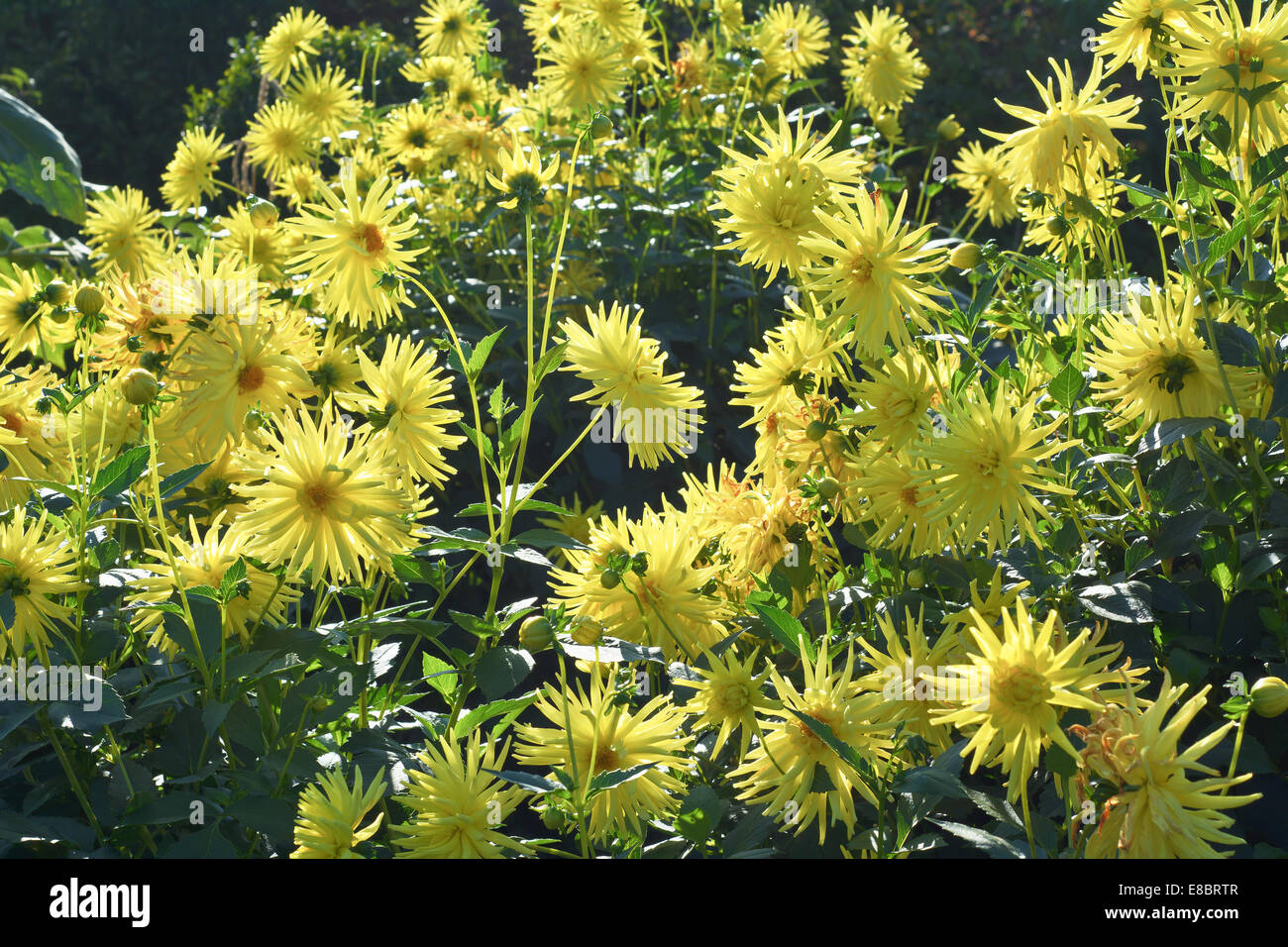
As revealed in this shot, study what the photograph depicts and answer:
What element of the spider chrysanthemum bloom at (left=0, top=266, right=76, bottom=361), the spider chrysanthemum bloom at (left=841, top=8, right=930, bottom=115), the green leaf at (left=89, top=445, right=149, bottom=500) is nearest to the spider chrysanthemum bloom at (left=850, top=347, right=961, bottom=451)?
the green leaf at (left=89, top=445, right=149, bottom=500)

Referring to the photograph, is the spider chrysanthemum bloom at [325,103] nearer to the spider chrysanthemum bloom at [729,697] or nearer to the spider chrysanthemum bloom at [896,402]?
the spider chrysanthemum bloom at [896,402]

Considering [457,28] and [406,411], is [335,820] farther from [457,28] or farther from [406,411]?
[457,28]

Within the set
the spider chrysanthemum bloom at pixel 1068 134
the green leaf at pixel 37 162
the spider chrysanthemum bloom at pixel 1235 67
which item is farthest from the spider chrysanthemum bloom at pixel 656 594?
the green leaf at pixel 37 162

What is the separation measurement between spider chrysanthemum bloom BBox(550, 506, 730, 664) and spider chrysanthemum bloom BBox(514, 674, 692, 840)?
19 centimetres

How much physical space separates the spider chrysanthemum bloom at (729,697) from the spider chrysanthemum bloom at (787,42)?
2.14m

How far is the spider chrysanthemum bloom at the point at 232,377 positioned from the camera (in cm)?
139

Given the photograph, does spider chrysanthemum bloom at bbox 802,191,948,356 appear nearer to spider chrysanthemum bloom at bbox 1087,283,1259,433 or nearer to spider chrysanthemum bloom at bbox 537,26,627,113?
spider chrysanthemum bloom at bbox 1087,283,1259,433

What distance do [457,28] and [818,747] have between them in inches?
105

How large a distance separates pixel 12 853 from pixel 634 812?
2.27 ft

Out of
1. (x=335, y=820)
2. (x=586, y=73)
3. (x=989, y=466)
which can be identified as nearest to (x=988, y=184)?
(x=586, y=73)

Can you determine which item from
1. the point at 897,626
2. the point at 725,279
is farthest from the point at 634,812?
the point at 725,279

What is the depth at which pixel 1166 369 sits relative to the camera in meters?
1.37

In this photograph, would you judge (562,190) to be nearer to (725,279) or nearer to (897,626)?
(725,279)

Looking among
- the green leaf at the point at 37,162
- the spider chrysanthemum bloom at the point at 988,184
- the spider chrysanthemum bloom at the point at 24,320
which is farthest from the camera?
the spider chrysanthemum bloom at the point at 988,184
